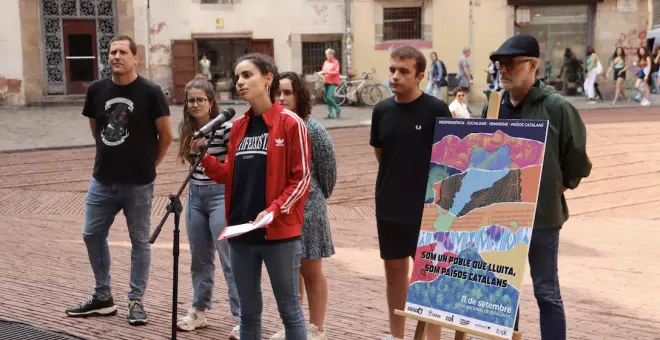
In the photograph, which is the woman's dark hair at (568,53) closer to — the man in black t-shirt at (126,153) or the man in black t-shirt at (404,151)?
the man in black t-shirt at (126,153)

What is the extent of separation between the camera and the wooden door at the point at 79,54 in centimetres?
2378

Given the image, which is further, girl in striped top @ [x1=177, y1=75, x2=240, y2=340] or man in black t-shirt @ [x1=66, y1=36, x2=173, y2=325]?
man in black t-shirt @ [x1=66, y1=36, x2=173, y2=325]

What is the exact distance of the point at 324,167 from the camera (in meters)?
5.23

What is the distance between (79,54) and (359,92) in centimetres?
778

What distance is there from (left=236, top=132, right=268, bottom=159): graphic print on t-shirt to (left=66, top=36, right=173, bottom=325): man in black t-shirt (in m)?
1.77

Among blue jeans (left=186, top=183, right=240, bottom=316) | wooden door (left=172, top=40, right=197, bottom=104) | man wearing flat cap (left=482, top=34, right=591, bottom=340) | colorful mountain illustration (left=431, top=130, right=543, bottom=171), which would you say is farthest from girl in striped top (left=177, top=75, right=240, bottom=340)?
wooden door (left=172, top=40, right=197, bottom=104)

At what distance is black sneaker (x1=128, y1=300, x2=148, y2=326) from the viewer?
5.86 meters

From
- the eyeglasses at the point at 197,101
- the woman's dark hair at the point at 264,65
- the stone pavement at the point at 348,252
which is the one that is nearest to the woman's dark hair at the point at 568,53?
the stone pavement at the point at 348,252

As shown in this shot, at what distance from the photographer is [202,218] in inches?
224

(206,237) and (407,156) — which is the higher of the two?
(407,156)

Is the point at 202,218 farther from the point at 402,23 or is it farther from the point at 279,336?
the point at 402,23

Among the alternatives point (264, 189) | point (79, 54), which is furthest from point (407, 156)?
point (79, 54)

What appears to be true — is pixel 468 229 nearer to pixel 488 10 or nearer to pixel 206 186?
pixel 206 186

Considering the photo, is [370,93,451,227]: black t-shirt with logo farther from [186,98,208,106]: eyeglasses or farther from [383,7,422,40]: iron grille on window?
[383,7,422,40]: iron grille on window
